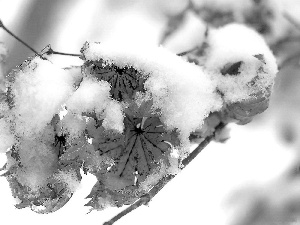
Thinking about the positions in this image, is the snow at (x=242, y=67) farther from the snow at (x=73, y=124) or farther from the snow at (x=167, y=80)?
the snow at (x=73, y=124)

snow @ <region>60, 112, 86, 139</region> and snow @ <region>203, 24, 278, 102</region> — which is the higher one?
snow @ <region>203, 24, 278, 102</region>

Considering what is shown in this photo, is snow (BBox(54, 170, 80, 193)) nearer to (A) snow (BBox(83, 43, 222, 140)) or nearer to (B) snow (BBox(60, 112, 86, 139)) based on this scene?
(B) snow (BBox(60, 112, 86, 139))

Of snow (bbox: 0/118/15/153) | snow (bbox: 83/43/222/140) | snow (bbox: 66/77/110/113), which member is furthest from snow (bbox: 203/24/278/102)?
snow (bbox: 0/118/15/153)

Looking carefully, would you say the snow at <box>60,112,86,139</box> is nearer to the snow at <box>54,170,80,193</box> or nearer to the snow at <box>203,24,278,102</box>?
the snow at <box>54,170,80,193</box>

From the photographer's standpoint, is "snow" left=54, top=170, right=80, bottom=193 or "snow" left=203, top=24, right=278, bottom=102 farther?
"snow" left=203, top=24, right=278, bottom=102

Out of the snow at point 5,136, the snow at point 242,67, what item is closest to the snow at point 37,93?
the snow at point 5,136

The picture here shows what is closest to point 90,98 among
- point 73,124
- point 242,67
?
point 73,124

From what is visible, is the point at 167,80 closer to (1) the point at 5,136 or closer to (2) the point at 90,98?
(2) the point at 90,98

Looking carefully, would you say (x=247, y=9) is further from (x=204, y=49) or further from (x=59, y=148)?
(x=59, y=148)

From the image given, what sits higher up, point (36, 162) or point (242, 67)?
point (242, 67)

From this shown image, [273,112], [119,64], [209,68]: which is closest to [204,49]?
[209,68]

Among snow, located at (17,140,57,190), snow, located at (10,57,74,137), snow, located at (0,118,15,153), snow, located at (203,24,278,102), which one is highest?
snow, located at (203,24,278,102)
